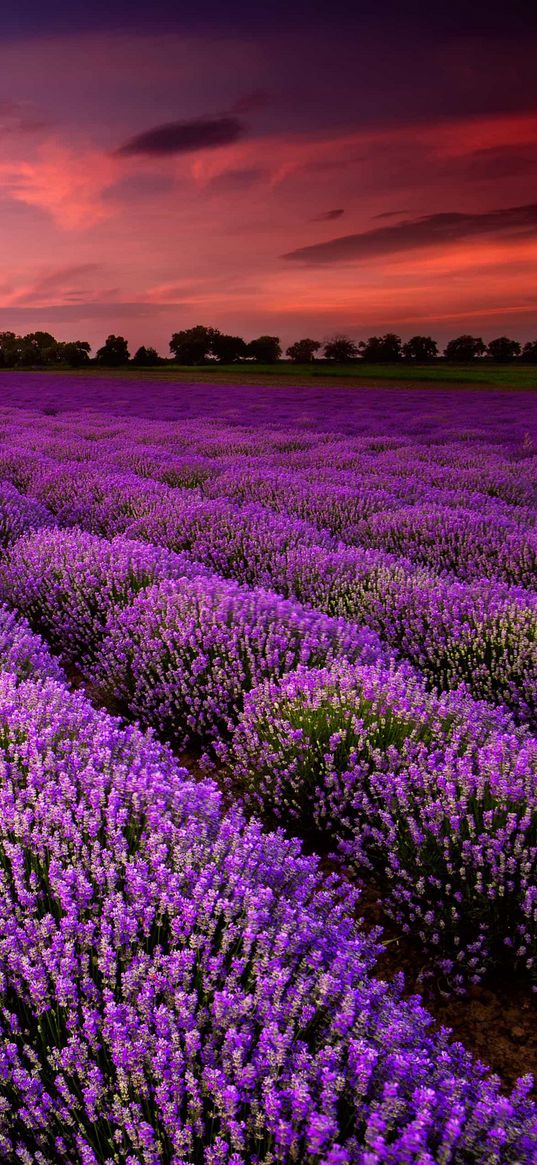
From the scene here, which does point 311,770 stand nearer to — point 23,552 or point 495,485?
point 23,552

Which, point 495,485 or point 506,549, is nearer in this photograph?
point 506,549

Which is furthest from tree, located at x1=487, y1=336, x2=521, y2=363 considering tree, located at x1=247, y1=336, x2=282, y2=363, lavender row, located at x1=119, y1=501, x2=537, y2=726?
lavender row, located at x1=119, y1=501, x2=537, y2=726

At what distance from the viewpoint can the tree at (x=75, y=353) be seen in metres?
69.0

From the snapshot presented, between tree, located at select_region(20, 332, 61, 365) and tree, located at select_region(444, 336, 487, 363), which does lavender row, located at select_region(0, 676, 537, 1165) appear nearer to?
tree, located at select_region(444, 336, 487, 363)

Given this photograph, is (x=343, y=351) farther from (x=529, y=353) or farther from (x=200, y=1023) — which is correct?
(x=200, y=1023)

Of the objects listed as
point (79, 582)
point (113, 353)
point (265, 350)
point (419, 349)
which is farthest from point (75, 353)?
point (79, 582)

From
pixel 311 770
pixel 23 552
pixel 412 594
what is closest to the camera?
pixel 311 770

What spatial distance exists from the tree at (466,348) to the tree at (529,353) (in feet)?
11.7

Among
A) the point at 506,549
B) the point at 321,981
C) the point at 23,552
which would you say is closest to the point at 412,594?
the point at 506,549

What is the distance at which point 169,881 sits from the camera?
5.16 ft

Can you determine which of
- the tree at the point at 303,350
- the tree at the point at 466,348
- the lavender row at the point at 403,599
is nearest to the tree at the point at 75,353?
the tree at the point at 303,350

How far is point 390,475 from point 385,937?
7.25 metres

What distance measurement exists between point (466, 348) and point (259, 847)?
71.1 meters

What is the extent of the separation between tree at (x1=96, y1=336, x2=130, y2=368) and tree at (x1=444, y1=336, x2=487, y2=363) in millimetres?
31625
